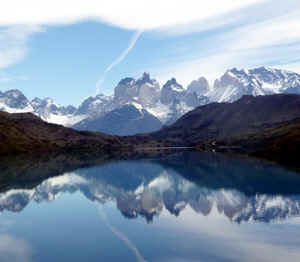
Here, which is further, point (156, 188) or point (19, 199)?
point (156, 188)

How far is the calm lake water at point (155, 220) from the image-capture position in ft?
151

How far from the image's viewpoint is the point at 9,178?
139 m

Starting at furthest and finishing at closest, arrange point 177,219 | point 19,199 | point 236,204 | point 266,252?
point 19,199 < point 236,204 < point 177,219 < point 266,252

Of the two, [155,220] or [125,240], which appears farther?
[155,220]

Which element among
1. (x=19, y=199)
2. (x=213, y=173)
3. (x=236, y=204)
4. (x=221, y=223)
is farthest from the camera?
(x=213, y=173)

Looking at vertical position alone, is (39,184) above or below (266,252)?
below

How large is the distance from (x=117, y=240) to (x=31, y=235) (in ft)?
48.0

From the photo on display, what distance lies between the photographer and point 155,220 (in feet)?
221

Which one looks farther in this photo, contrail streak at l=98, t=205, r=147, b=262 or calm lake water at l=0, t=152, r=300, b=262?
calm lake water at l=0, t=152, r=300, b=262

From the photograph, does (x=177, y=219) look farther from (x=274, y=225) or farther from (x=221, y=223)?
(x=274, y=225)

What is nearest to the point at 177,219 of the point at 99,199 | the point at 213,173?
the point at 99,199

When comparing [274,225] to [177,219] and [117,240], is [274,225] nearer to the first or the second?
[177,219]

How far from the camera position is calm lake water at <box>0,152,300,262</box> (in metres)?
46.0

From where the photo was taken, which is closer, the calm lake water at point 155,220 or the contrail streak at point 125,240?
the contrail streak at point 125,240
